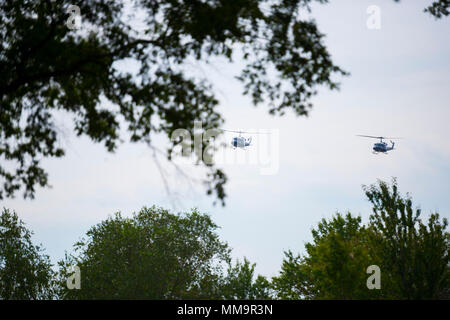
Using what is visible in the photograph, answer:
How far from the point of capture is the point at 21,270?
3969 cm

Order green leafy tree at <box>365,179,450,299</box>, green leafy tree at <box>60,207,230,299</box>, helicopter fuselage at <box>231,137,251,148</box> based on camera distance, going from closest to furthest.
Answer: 1. green leafy tree at <box>365,179,450,299</box>
2. green leafy tree at <box>60,207,230,299</box>
3. helicopter fuselage at <box>231,137,251,148</box>

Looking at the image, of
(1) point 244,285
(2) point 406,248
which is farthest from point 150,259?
(2) point 406,248

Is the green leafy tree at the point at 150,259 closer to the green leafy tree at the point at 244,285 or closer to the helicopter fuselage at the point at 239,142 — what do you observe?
the green leafy tree at the point at 244,285

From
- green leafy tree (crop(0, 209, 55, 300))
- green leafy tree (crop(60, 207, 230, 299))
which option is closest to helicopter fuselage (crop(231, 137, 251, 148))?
green leafy tree (crop(60, 207, 230, 299))

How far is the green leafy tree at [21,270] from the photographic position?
128 ft

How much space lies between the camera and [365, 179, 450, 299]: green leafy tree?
23.0 m

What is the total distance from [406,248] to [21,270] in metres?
31.7

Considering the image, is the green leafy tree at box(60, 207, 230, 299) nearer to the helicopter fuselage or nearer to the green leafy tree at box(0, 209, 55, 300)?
the green leafy tree at box(0, 209, 55, 300)

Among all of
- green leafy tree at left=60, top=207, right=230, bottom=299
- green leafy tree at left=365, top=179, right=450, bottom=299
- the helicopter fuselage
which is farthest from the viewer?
the helicopter fuselage

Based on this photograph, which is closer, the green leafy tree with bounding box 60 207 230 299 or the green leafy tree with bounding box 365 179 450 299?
the green leafy tree with bounding box 365 179 450 299

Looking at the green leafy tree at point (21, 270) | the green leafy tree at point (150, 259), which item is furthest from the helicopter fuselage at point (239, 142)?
→ the green leafy tree at point (21, 270)

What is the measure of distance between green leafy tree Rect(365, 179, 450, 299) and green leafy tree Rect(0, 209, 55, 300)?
29.1 m

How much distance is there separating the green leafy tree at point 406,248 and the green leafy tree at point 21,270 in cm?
2906
